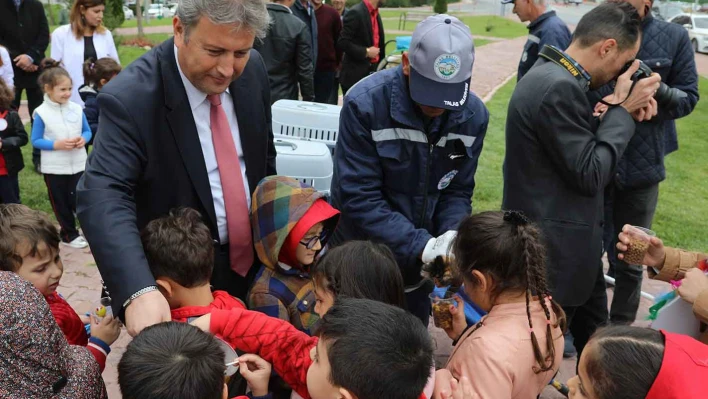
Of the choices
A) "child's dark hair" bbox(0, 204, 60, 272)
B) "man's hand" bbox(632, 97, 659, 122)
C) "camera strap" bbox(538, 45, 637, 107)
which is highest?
"camera strap" bbox(538, 45, 637, 107)

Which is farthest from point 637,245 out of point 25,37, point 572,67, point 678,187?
point 25,37

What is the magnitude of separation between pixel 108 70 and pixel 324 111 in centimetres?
250

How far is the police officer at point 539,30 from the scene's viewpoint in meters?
5.24

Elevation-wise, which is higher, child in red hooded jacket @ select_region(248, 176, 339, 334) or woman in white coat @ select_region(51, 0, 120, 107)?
child in red hooded jacket @ select_region(248, 176, 339, 334)

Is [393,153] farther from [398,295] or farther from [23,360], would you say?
[23,360]

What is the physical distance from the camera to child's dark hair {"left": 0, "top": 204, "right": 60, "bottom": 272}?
2.47m

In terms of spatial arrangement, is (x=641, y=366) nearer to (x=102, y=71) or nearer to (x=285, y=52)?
(x=285, y=52)

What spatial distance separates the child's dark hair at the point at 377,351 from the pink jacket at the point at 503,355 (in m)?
0.36

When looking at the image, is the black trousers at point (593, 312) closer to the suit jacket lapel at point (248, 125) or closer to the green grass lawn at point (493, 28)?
the suit jacket lapel at point (248, 125)

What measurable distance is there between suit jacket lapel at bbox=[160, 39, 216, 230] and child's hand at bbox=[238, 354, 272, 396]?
2.13 feet

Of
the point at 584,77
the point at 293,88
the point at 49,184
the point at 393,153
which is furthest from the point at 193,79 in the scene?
the point at 293,88

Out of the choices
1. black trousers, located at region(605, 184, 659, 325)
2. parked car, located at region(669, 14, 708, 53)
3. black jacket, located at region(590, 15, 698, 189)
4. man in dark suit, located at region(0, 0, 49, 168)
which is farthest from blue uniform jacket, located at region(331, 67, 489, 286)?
parked car, located at region(669, 14, 708, 53)

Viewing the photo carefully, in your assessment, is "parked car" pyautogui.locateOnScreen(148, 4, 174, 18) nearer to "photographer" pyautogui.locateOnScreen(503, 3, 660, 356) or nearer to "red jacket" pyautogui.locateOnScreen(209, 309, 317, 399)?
"photographer" pyautogui.locateOnScreen(503, 3, 660, 356)

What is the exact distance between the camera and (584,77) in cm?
293
